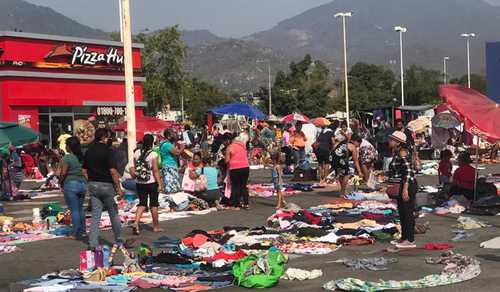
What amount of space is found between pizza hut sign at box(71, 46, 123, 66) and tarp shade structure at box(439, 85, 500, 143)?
28.0 meters

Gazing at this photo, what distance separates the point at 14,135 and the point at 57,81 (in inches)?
817

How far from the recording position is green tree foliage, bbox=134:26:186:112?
2771 inches

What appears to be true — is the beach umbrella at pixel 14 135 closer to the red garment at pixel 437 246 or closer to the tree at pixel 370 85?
the red garment at pixel 437 246

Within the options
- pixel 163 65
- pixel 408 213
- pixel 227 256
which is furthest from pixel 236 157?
pixel 163 65

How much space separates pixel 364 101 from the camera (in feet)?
302

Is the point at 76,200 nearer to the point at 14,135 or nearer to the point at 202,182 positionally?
the point at 202,182

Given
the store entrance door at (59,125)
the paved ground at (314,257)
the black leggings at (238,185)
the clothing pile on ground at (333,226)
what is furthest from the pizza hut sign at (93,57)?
the clothing pile on ground at (333,226)

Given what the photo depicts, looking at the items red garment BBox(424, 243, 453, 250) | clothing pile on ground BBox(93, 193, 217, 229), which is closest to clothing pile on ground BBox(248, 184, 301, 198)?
clothing pile on ground BBox(93, 193, 217, 229)

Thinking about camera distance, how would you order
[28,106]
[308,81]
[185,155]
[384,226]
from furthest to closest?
[308,81] < [28,106] < [185,155] < [384,226]

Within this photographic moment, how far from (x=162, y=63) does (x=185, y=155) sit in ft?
170

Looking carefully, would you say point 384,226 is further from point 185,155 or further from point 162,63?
point 162,63

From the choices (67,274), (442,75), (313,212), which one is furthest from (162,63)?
(67,274)

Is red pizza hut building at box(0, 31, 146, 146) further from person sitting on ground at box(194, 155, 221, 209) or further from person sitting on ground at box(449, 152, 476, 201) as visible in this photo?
person sitting on ground at box(449, 152, 476, 201)

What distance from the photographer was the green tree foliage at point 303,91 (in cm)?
8331
